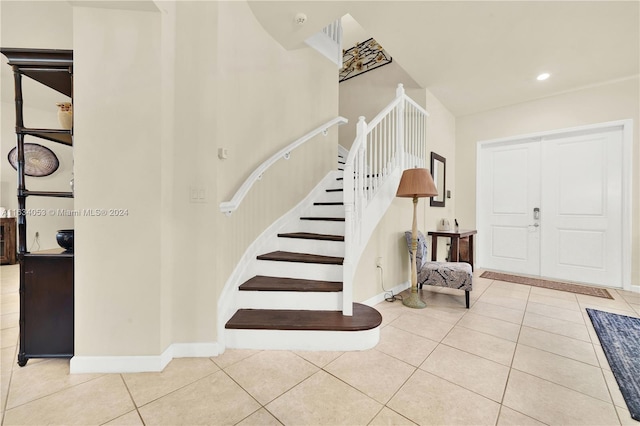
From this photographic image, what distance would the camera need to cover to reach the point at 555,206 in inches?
157

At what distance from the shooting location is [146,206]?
5.73ft

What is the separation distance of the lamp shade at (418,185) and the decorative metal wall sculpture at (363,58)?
2.43m

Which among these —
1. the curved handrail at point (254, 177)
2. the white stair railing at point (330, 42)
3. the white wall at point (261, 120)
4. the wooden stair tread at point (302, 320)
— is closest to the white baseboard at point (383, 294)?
the wooden stair tread at point (302, 320)

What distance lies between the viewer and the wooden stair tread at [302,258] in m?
2.40

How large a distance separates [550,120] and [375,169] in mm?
3207

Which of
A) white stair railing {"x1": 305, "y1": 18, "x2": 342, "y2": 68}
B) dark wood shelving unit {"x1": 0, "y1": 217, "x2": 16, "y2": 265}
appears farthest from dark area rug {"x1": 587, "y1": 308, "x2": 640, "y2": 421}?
dark wood shelving unit {"x1": 0, "y1": 217, "x2": 16, "y2": 265}

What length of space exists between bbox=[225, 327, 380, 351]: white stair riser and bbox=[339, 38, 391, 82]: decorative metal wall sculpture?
4.06 meters

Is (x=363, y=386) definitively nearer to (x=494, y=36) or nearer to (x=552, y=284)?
(x=494, y=36)

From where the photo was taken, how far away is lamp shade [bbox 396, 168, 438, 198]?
8.72ft

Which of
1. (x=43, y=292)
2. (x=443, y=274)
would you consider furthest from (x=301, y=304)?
(x=43, y=292)

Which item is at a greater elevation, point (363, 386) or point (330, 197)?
point (330, 197)

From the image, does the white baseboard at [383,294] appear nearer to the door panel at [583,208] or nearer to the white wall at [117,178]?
the white wall at [117,178]

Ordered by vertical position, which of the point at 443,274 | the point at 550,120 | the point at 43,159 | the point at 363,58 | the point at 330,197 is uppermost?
the point at 363,58

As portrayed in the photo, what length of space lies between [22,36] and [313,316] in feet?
12.0
